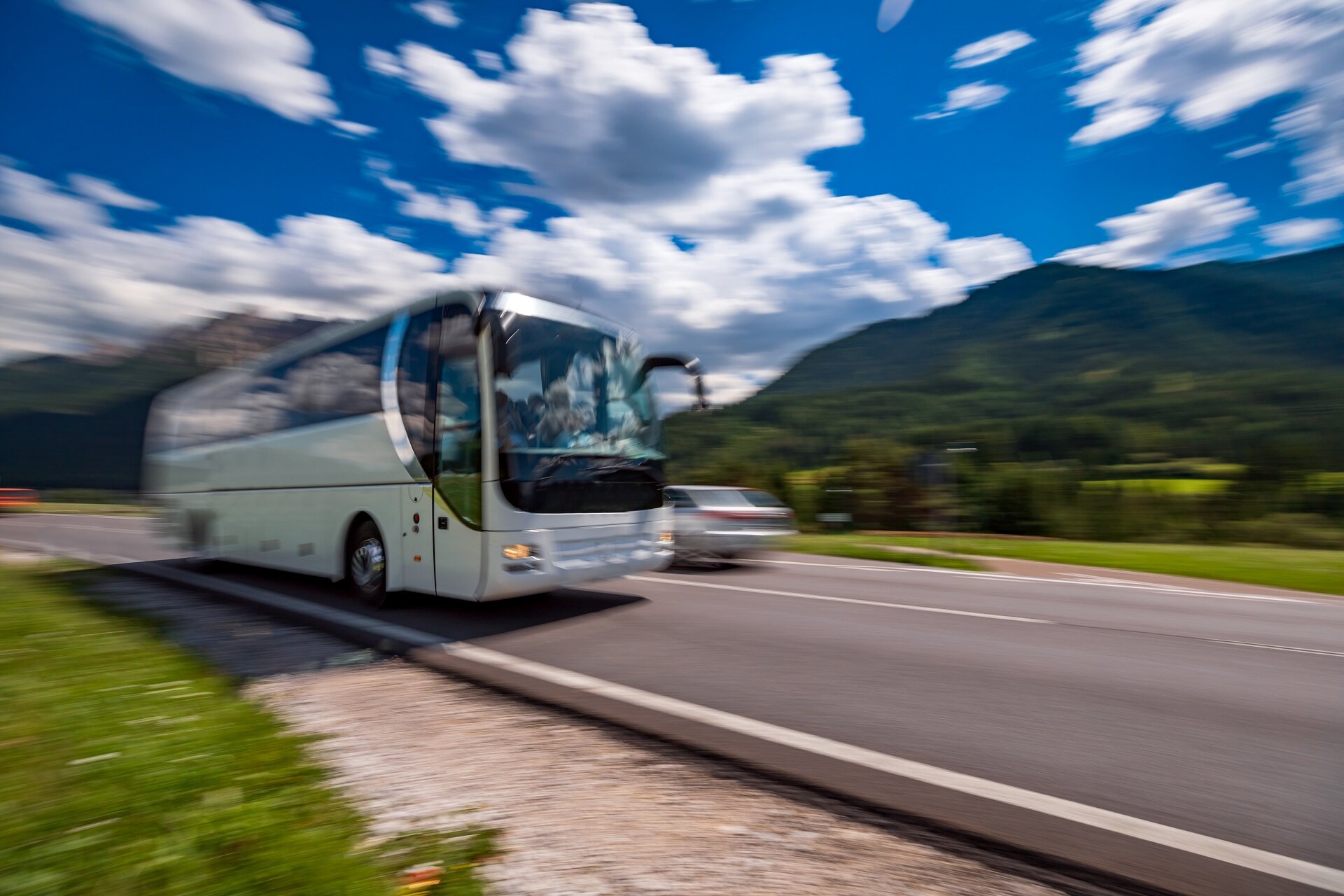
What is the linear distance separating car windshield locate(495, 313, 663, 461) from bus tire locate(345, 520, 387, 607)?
7.38 ft

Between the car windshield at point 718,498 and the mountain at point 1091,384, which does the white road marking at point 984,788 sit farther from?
the car windshield at point 718,498

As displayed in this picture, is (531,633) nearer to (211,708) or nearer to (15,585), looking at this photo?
(211,708)

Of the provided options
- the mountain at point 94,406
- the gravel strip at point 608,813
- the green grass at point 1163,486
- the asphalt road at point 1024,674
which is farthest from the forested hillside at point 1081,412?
the mountain at point 94,406

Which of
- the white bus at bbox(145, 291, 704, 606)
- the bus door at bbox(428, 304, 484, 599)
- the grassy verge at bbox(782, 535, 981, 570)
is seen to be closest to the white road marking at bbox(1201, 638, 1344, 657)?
the white bus at bbox(145, 291, 704, 606)

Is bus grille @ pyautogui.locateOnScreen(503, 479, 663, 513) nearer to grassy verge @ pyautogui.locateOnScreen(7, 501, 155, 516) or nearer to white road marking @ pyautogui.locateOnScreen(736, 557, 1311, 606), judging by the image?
white road marking @ pyautogui.locateOnScreen(736, 557, 1311, 606)

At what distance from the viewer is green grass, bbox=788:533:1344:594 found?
45.8 feet

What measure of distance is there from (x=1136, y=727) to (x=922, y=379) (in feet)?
464

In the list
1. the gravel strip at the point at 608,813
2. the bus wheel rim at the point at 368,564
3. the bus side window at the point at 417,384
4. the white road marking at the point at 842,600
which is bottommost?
the white road marking at the point at 842,600

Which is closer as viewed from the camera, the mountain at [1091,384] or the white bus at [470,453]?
the white bus at [470,453]

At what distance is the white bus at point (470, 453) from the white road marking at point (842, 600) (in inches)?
78.3

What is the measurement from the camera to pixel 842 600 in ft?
30.7

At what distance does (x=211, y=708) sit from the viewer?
420 centimetres

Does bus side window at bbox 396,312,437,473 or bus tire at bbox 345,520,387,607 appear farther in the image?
bus tire at bbox 345,520,387,607

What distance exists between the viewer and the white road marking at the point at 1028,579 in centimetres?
1115
